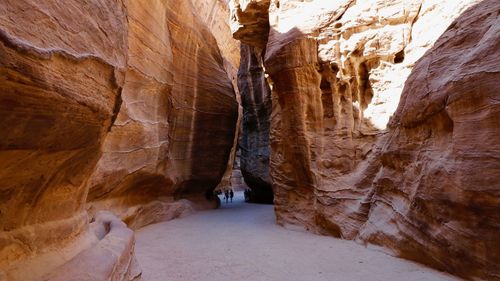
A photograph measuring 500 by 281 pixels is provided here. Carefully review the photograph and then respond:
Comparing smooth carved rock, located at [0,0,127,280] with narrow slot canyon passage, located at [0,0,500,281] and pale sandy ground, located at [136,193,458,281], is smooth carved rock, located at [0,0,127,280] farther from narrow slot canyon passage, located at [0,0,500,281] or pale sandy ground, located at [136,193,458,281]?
pale sandy ground, located at [136,193,458,281]

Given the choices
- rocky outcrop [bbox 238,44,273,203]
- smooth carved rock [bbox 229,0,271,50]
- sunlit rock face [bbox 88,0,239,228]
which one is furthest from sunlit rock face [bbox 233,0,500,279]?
rocky outcrop [bbox 238,44,273,203]

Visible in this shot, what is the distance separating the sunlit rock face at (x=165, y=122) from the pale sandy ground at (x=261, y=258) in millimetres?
1568

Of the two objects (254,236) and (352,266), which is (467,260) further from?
(254,236)

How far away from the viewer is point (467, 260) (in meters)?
4.10

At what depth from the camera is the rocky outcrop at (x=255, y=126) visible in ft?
56.4

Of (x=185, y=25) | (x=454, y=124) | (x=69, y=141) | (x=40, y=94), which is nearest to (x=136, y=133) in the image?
(x=185, y=25)

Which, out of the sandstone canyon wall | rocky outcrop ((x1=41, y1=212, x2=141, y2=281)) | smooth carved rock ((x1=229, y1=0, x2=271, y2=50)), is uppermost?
smooth carved rock ((x1=229, y1=0, x2=271, y2=50))

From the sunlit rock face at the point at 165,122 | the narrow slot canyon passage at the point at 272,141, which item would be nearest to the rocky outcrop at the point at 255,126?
the sunlit rock face at the point at 165,122

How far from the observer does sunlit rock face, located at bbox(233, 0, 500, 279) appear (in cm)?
416

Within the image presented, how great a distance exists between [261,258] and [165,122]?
6296mm

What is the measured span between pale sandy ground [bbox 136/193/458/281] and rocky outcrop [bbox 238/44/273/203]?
875 centimetres

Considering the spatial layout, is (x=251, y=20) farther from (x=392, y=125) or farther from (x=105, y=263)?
(x=105, y=263)

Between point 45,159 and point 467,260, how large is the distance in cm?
492

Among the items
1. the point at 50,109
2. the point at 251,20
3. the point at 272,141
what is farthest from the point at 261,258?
the point at 251,20
